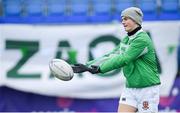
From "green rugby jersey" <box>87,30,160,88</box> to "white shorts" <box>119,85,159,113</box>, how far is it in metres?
0.05

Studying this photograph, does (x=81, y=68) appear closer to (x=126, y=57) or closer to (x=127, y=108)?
(x=126, y=57)

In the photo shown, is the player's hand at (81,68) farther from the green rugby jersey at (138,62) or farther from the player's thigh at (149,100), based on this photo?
the player's thigh at (149,100)

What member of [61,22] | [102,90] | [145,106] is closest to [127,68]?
[145,106]

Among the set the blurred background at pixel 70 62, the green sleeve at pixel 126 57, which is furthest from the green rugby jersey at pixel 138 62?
the blurred background at pixel 70 62

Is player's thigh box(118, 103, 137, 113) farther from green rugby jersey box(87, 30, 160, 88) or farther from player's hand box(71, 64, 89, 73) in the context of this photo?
player's hand box(71, 64, 89, 73)

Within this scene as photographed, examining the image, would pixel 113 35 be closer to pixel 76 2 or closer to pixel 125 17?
pixel 76 2

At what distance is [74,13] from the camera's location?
9.02m

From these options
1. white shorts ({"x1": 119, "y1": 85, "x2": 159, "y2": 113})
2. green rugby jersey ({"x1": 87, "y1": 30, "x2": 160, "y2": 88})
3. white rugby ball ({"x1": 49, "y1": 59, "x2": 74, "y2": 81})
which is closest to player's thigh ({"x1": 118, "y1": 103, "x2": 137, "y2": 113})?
white shorts ({"x1": 119, "y1": 85, "x2": 159, "y2": 113})

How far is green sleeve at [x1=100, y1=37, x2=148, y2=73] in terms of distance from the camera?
479 cm

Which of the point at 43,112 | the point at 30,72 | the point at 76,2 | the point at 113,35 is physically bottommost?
the point at 43,112

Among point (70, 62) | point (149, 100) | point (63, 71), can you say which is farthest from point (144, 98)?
point (70, 62)

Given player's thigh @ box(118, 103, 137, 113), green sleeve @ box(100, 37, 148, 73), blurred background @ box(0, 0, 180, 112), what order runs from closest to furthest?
green sleeve @ box(100, 37, 148, 73) < player's thigh @ box(118, 103, 137, 113) < blurred background @ box(0, 0, 180, 112)

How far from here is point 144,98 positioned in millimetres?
5012

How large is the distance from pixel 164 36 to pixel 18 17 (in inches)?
95.6
